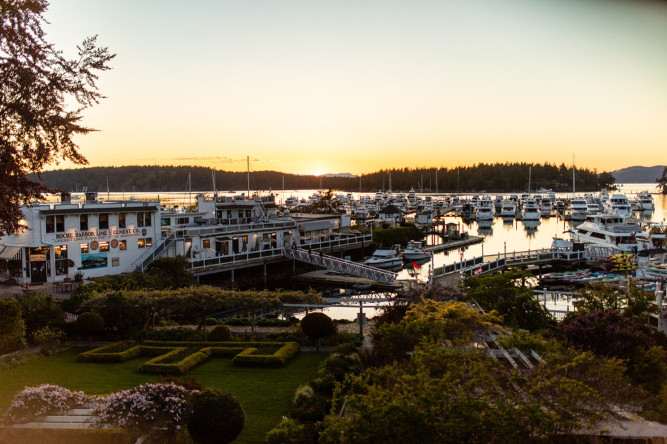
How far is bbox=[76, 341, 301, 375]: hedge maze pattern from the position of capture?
61.9 feet

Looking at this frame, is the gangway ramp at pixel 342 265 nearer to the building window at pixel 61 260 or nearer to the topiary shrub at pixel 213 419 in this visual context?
the building window at pixel 61 260

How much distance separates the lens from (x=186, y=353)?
20844 mm

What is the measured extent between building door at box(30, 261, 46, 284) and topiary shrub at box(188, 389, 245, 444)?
100 ft

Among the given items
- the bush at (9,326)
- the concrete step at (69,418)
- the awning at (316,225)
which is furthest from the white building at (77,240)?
the concrete step at (69,418)

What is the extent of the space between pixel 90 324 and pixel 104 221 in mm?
18417

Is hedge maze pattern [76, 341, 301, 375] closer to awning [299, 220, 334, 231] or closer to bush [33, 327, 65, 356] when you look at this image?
bush [33, 327, 65, 356]

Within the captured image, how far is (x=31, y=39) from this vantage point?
1177cm

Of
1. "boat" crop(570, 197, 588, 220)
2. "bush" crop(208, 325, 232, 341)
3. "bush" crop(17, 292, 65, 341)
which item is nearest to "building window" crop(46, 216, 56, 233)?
"bush" crop(17, 292, 65, 341)

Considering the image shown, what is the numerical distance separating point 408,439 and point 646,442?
445 cm

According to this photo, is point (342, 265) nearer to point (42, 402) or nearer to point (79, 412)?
point (79, 412)

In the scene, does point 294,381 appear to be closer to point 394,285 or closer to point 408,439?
point 408,439

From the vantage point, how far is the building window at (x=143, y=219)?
42062 mm

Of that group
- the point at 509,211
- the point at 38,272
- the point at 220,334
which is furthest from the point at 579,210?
the point at 220,334

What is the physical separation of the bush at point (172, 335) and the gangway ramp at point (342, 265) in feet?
78.0
